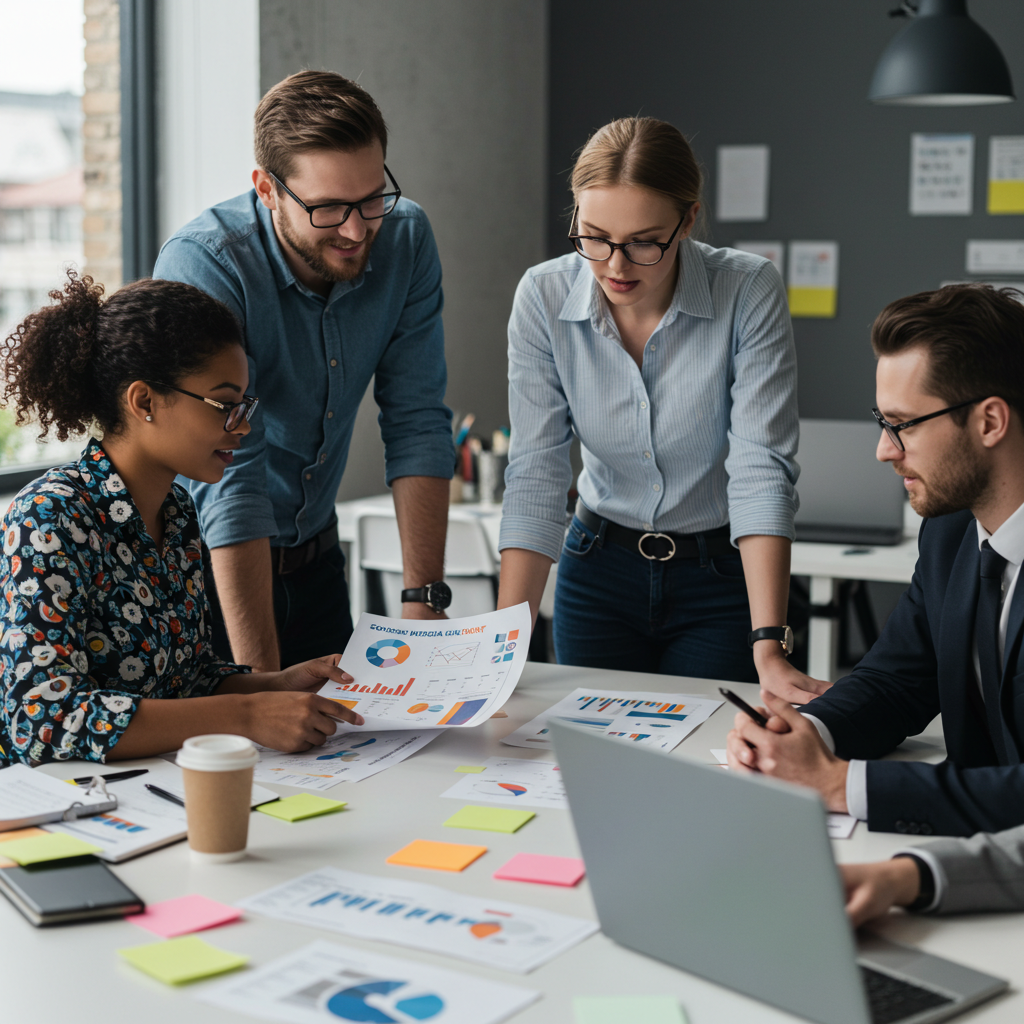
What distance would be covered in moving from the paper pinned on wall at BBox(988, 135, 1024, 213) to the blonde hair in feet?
10.1

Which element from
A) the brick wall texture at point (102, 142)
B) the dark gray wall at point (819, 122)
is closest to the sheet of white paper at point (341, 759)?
the brick wall texture at point (102, 142)

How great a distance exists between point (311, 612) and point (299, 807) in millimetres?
805

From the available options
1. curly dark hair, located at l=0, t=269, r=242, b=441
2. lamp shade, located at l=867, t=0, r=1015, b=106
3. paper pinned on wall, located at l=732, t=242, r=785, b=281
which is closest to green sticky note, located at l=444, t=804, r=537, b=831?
curly dark hair, located at l=0, t=269, r=242, b=441

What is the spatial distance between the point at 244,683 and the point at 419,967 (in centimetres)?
81

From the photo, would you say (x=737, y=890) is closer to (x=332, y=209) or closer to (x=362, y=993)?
(x=362, y=993)

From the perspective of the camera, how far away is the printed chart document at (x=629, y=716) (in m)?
1.54

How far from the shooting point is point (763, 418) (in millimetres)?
1881

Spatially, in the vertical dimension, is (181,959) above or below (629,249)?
below

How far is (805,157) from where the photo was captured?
4676 millimetres

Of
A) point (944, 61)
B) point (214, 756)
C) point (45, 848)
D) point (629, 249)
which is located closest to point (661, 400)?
point (629, 249)

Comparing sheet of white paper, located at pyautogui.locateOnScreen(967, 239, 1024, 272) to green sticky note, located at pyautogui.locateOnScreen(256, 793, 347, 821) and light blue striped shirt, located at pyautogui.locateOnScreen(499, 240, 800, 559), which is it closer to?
light blue striped shirt, located at pyautogui.locateOnScreen(499, 240, 800, 559)

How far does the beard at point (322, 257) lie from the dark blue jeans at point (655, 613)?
58 cm

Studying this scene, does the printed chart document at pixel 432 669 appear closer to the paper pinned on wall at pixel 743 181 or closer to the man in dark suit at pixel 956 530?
the man in dark suit at pixel 956 530

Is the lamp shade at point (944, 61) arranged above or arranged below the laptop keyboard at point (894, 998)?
above
